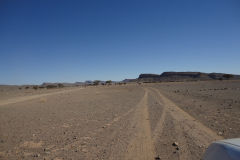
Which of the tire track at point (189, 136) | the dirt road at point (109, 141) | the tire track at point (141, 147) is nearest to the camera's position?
the tire track at point (141, 147)

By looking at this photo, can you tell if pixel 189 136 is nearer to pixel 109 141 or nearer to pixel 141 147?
pixel 141 147

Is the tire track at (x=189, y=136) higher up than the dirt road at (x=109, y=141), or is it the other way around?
the tire track at (x=189, y=136)

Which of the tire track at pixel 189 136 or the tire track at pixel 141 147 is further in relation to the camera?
the tire track at pixel 189 136

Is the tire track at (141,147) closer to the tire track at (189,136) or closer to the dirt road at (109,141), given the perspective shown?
the dirt road at (109,141)

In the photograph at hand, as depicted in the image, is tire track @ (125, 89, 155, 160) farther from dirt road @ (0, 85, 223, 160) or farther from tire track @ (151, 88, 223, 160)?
tire track @ (151, 88, 223, 160)

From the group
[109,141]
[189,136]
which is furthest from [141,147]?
[189,136]

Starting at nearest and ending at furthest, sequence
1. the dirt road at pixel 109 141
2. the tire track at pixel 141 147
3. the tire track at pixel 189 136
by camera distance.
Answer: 1. the tire track at pixel 141 147
2. the tire track at pixel 189 136
3. the dirt road at pixel 109 141

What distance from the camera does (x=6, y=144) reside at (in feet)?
20.1

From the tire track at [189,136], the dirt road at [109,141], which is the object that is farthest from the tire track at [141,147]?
the tire track at [189,136]

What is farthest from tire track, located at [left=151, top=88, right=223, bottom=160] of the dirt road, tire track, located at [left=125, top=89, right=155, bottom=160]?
tire track, located at [left=125, top=89, right=155, bottom=160]

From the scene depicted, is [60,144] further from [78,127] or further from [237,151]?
[237,151]

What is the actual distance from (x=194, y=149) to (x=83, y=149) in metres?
3.61

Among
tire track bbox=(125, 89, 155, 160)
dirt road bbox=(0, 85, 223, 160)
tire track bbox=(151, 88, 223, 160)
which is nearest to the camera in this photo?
tire track bbox=(125, 89, 155, 160)

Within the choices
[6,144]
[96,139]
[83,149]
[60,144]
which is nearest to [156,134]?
[96,139]
